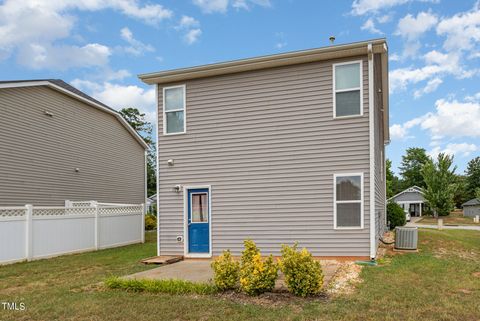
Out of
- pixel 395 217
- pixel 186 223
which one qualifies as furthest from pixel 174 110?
pixel 395 217

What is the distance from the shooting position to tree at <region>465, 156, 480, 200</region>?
5453 cm

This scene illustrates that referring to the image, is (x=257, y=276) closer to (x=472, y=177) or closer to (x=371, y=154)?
(x=371, y=154)

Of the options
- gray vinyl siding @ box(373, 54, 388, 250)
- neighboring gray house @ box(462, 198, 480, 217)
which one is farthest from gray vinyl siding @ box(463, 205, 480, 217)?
gray vinyl siding @ box(373, 54, 388, 250)

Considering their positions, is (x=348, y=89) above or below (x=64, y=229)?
above

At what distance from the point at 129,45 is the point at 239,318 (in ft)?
46.7

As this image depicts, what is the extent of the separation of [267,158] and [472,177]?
56.5m

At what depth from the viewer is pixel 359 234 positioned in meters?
9.05

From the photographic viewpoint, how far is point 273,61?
9.73 metres

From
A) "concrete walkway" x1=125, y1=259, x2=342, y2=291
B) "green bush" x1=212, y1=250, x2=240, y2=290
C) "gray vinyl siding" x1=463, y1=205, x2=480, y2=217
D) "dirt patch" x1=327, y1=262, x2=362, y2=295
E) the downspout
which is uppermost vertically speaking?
the downspout

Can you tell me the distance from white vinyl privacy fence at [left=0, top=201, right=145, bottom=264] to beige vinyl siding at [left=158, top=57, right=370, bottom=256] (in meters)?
3.43

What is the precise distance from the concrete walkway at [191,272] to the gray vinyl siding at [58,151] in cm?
694

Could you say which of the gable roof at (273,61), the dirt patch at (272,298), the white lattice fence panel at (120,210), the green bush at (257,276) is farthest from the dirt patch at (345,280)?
the white lattice fence panel at (120,210)

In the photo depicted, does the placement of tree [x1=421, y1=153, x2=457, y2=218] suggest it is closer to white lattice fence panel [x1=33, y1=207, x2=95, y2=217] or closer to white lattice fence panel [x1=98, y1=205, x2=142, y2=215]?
white lattice fence panel [x1=98, y1=205, x2=142, y2=215]

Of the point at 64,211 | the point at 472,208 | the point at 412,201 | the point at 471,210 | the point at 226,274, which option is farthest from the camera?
the point at 412,201
